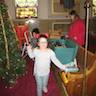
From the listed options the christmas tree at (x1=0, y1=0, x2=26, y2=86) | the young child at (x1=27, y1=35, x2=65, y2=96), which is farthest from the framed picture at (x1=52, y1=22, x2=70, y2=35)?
the christmas tree at (x1=0, y1=0, x2=26, y2=86)

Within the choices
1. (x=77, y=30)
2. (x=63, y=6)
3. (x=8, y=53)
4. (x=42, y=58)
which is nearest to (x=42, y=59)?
(x=42, y=58)

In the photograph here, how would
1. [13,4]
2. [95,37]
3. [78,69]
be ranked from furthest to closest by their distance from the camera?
[13,4] → [95,37] → [78,69]

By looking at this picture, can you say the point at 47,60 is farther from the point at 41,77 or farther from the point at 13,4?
the point at 13,4

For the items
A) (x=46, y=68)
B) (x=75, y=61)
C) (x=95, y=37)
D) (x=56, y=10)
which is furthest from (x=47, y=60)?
(x=56, y=10)

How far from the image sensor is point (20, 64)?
4129 mm

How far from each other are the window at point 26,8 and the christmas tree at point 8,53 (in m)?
5.40

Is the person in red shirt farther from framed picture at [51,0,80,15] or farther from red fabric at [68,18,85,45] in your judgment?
framed picture at [51,0,80,15]

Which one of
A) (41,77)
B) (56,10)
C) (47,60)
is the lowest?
(41,77)

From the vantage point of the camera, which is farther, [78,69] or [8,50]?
[78,69]

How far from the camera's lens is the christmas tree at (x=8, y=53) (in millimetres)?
3837

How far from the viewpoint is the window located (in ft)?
30.8

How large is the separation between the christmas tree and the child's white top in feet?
1.00

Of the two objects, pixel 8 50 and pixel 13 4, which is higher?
pixel 13 4

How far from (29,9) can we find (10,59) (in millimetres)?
5630
